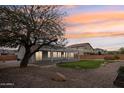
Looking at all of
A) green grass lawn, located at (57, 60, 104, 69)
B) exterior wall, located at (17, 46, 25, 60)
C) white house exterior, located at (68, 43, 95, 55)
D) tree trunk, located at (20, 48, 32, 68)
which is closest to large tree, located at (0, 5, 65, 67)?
tree trunk, located at (20, 48, 32, 68)

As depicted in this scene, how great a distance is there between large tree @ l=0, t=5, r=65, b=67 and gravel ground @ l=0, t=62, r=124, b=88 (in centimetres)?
87

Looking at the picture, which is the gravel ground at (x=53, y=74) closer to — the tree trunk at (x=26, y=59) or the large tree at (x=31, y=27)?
the tree trunk at (x=26, y=59)

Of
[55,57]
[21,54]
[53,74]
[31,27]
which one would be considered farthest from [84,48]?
[21,54]

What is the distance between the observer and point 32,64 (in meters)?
17.1

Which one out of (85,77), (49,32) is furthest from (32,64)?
(85,77)

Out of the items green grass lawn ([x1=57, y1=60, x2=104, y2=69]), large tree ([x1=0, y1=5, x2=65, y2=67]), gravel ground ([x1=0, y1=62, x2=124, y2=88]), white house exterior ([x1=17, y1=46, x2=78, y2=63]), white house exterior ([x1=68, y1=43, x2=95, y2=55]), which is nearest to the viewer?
gravel ground ([x1=0, y1=62, x2=124, y2=88])

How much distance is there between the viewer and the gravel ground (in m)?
15.2

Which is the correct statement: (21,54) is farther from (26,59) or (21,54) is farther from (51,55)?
(51,55)

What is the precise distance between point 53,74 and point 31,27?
109 inches

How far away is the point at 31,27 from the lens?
17.1 metres

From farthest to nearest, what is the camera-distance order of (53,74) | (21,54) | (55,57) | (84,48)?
(55,57)
(21,54)
(84,48)
(53,74)

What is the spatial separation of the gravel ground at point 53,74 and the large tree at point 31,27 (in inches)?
34.3

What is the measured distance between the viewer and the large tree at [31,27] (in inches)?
654

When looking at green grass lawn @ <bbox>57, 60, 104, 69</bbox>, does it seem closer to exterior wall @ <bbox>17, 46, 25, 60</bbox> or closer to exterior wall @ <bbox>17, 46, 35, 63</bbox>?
exterior wall @ <bbox>17, 46, 35, 63</bbox>
